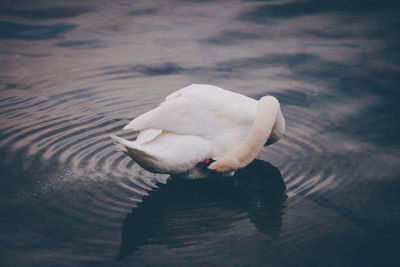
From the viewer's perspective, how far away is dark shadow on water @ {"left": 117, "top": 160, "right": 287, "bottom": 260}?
148 inches

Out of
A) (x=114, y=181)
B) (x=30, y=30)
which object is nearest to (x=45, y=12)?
(x=30, y=30)

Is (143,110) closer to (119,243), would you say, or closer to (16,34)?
(119,243)

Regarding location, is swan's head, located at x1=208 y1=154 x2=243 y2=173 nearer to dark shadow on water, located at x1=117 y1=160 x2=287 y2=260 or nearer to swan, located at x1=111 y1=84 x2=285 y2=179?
swan, located at x1=111 y1=84 x2=285 y2=179

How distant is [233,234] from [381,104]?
10.2 ft

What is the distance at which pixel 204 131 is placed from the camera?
14.3ft

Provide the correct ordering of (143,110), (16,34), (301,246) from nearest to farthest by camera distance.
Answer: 1. (301,246)
2. (143,110)
3. (16,34)

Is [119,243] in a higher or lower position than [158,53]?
lower

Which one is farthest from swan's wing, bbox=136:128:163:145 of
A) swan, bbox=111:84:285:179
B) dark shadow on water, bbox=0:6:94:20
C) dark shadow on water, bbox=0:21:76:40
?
dark shadow on water, bbox=0:6:94:20

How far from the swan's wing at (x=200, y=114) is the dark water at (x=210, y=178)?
502mm

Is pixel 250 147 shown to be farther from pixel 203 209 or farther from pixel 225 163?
pixel 203 209

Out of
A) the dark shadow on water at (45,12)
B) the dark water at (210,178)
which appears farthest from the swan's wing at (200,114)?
the dark shadow on water at (45,12)

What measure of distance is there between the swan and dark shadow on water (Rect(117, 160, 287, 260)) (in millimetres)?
161

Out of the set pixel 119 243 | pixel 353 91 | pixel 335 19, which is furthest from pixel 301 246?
pixel 335 19

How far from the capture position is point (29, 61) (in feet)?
24.1
